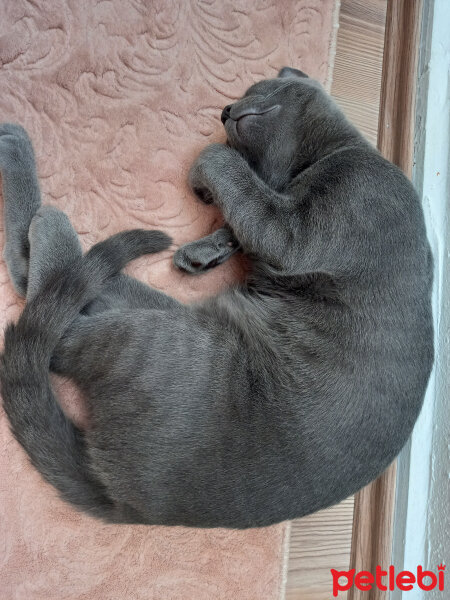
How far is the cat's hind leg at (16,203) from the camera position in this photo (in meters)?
1.14

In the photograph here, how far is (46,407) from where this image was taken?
1.01 metres

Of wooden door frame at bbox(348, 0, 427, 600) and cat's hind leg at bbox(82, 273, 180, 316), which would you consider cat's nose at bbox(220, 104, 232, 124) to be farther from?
wooden door frame at bbox(348, 0, 427, 600)

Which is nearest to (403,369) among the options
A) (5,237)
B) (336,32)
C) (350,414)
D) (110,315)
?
(350,414)

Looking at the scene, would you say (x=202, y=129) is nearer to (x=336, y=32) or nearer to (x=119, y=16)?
(x=119, y=16)

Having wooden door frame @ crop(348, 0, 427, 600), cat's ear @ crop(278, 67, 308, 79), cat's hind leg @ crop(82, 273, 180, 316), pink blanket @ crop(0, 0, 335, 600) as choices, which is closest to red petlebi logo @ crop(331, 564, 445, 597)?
wooden door frame @ crop(348, 0, 427, 600)

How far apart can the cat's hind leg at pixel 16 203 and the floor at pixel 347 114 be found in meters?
0.93

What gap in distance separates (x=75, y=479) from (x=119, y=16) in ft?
3.67

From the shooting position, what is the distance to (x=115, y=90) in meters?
1.31

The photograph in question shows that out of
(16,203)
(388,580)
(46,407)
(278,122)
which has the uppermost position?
(278,122)

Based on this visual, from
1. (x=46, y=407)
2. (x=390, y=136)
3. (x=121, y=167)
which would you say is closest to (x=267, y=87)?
(x=121, y=167)

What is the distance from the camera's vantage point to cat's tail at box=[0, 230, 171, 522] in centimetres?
101

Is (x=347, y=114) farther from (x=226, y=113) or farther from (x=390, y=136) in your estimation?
(x=226, y=113)

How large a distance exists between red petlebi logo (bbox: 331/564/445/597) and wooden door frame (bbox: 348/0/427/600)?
2 cm

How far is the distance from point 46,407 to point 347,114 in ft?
3.94
